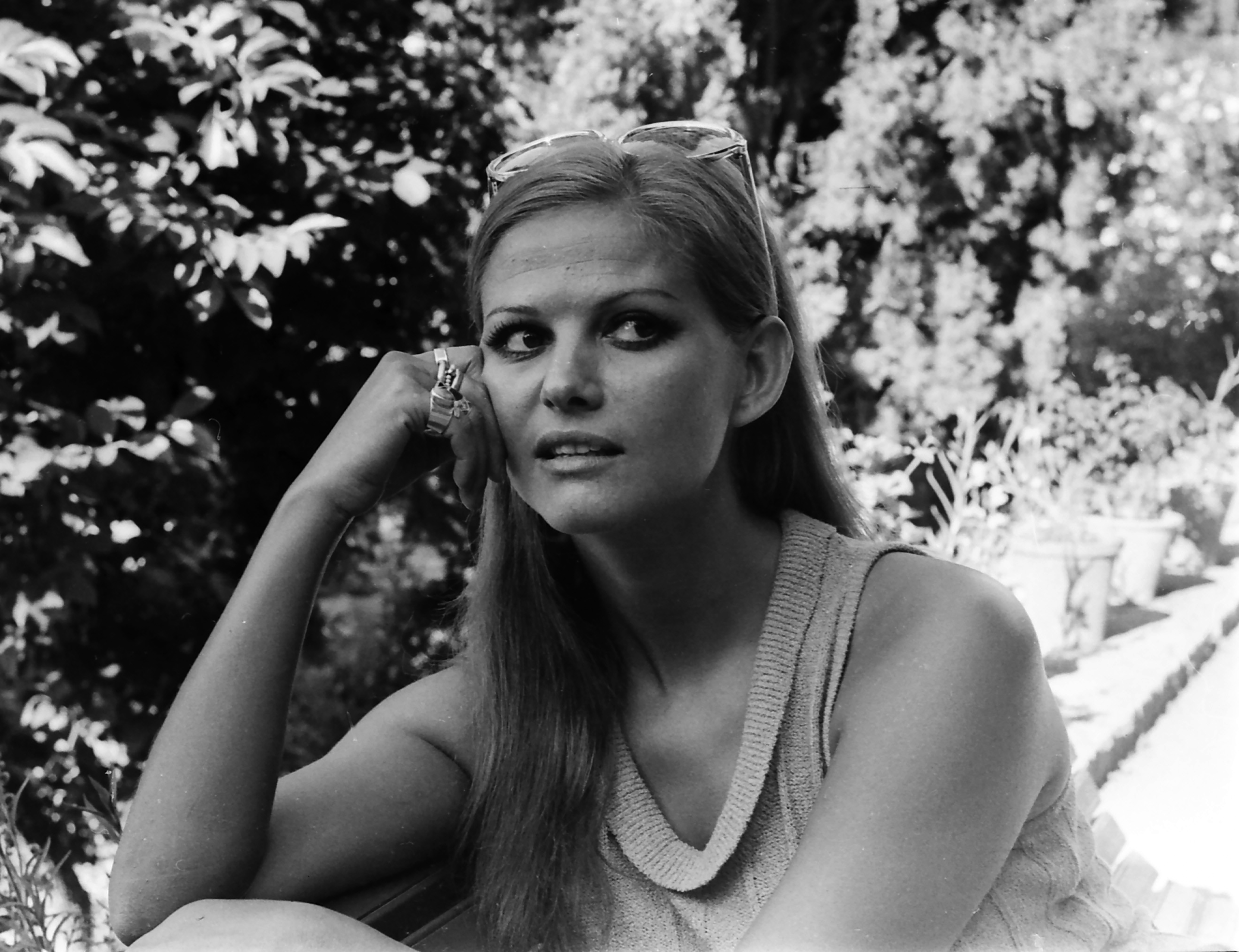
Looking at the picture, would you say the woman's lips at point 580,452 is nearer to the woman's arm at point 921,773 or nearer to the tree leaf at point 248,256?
the woman's arm at point 921,773

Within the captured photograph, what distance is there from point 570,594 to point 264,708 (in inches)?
20.4

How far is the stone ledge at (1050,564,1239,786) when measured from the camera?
410 cm

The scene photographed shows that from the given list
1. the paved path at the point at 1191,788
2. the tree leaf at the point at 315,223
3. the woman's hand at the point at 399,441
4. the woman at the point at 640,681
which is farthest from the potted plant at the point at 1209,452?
the woman's hand at the point at 399,441

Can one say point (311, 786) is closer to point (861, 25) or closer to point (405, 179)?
point (405, 179)

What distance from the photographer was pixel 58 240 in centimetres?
232

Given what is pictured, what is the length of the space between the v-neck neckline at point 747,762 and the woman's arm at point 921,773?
0.09 meters

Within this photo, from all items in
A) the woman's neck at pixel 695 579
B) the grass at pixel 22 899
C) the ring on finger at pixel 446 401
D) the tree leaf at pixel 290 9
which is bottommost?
the grass at pixel 22 899

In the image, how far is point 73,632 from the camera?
3.17 meters

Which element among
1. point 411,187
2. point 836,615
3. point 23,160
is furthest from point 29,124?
point 836,615

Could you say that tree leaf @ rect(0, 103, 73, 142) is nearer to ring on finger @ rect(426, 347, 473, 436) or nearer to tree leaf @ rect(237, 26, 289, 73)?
tree leaf @ rect(237, 26, 289, 73)

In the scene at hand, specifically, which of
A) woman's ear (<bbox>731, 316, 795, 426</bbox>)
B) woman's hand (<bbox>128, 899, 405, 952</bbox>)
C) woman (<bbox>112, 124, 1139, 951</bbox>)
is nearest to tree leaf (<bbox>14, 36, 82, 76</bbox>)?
woman (<bbox>112, 124, 1139, 951</bbox>)

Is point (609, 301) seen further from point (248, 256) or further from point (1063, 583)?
point (1063, 583)

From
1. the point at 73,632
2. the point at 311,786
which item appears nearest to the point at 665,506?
the point at 311,786

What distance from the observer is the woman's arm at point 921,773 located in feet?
4.49
